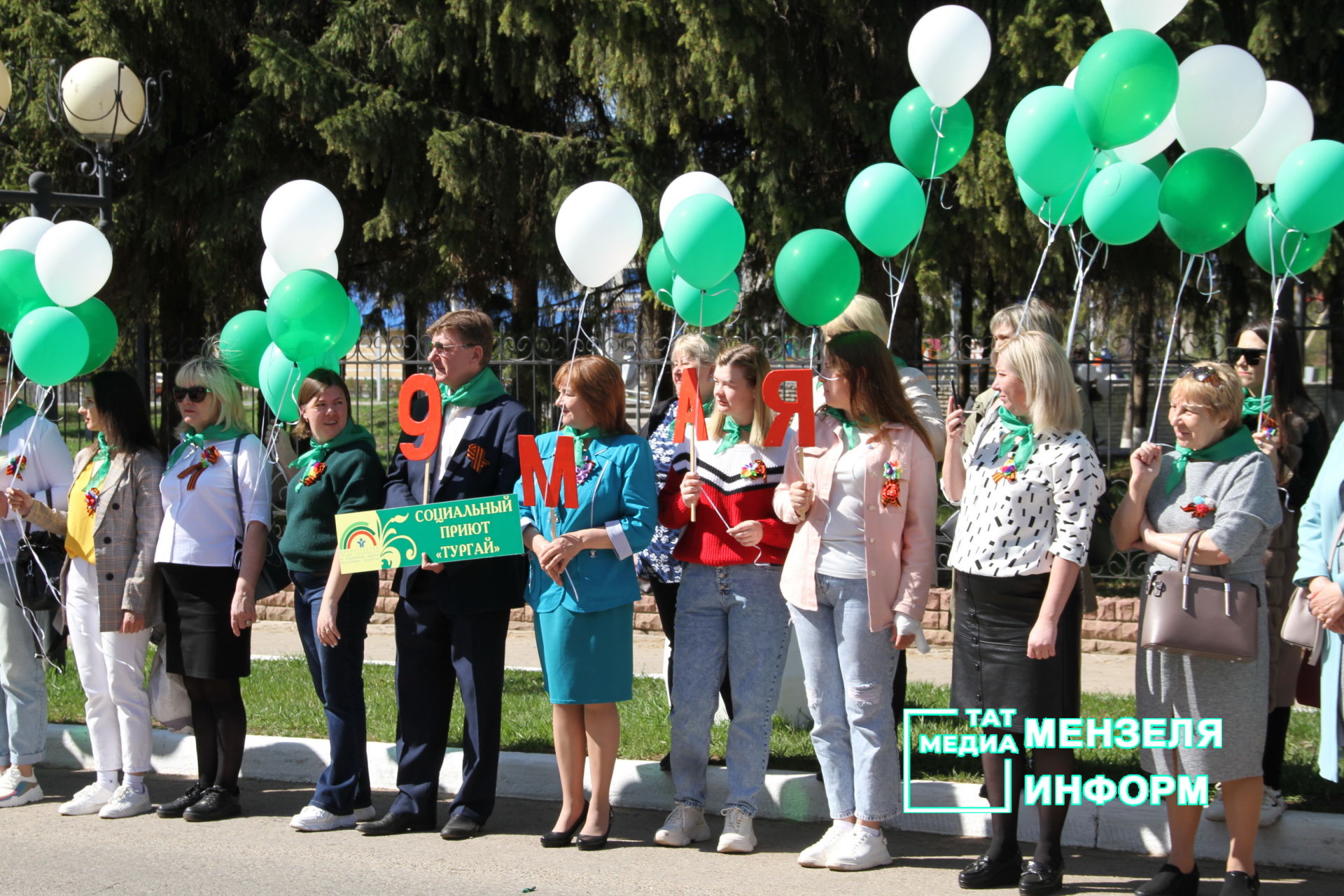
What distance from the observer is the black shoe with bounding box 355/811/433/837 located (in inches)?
200

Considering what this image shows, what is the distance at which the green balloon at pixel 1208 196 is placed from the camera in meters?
4.61

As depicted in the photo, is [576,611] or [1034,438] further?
[576,611]

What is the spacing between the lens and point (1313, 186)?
184 inches

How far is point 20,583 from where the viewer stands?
573 cm

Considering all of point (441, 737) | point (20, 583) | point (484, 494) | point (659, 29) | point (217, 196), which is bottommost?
point (441, 737)

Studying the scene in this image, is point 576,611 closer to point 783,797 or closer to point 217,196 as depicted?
point 783,797

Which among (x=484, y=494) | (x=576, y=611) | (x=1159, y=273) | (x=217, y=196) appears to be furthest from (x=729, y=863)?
(x=217, y=196)

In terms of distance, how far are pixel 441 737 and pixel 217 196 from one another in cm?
831

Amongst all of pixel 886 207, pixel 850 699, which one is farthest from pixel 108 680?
pixel 886 207

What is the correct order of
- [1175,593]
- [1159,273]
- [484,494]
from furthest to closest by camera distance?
[1159,273] < [484,494] < [1175,593]

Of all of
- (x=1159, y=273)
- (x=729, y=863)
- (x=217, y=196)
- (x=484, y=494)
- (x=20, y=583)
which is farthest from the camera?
(x=217, y=196)

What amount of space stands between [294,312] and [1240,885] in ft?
13.4

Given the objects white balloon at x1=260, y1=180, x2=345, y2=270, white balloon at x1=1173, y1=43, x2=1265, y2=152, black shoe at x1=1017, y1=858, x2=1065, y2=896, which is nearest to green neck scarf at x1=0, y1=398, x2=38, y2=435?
white balloon at x1=260, y1=180, x2=345, y2=270

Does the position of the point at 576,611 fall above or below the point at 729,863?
above
